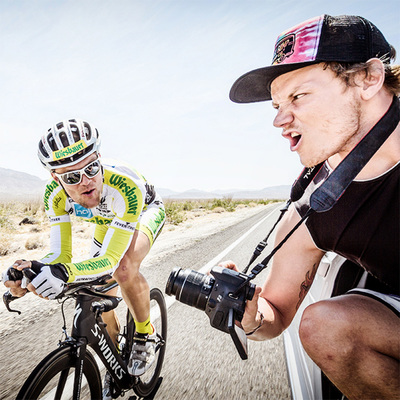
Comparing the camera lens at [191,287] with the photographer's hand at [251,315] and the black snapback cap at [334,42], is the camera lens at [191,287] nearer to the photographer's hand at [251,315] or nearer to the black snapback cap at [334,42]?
the photographer's hand at [251,315]

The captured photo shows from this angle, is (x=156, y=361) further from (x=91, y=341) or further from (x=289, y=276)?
(x=289, y=276)

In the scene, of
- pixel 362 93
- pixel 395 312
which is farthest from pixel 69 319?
pixel 362 93

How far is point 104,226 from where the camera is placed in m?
3.31

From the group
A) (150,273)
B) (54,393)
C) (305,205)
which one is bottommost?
(150,273)

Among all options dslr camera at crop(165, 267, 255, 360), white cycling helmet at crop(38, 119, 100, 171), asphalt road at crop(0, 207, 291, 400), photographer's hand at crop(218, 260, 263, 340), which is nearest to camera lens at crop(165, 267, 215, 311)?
dslr camera at crop(165, 267, 255, 360)

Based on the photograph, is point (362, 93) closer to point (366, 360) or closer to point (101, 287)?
point (366, 360)

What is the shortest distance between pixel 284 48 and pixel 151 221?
213 centimetres

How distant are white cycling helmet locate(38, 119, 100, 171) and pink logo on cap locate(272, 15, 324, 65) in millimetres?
1755

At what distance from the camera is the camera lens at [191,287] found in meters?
1.52

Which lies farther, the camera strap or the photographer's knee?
the camera strap

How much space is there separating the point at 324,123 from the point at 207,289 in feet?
3.73

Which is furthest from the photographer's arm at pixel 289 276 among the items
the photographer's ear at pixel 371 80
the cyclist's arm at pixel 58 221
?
the cyclist's arm at pixel 58 221

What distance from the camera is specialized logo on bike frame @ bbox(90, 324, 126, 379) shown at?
206 cm

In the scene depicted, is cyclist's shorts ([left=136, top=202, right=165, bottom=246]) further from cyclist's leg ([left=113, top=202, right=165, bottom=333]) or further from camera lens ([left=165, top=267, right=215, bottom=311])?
camera lens ([left=165, top=267, right=215, bottom=311])
